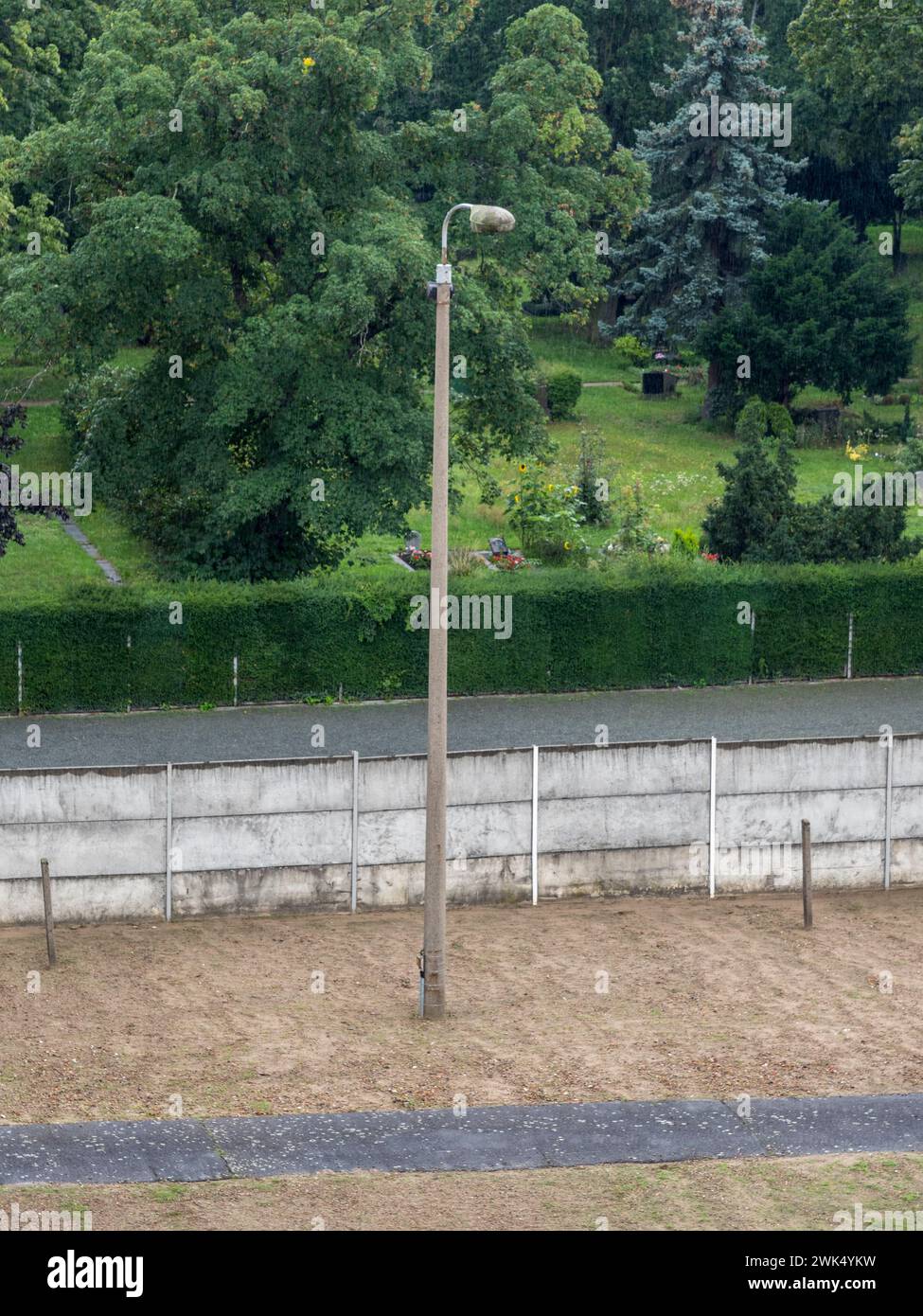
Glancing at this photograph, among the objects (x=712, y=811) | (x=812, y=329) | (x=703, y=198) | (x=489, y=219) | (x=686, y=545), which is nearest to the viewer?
(x=489, y=219)

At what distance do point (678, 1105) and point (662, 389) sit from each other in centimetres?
4347

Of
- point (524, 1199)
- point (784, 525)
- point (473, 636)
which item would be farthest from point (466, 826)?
point (784, 525)

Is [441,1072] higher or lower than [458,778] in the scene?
lower

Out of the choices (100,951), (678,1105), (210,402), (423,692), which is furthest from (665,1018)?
(210,402)

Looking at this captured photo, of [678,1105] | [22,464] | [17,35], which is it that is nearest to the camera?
[678,1105]

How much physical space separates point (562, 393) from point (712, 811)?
103ft

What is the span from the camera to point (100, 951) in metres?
20.6

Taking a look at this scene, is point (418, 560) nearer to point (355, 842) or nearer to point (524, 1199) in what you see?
point (355, 842)

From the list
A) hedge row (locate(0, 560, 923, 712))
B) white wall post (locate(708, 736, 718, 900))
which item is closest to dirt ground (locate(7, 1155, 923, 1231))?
white wall post (locate(708, 736, 718, 900))

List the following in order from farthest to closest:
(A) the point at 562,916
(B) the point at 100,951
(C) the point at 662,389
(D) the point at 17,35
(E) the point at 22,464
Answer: (C) the point at 662,389
(D) the point at 17,35
(E) the point at 22,464
(A) the point at 562,916
(B) the point at 100,951

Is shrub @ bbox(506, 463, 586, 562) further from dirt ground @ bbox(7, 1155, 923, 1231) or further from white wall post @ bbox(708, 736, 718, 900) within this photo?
dirt ground @ bbox(7, 1155, 923, 1231)

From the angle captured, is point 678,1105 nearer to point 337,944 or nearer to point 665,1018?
point 665,1018

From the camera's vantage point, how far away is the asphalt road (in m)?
29.3

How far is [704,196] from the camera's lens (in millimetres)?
55062
